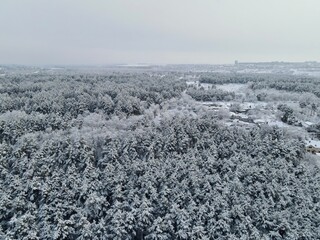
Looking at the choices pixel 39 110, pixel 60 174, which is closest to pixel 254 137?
pixel 60 174

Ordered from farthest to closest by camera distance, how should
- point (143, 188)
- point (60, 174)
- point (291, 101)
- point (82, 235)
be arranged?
point (291, 101) → point (60, 174) → point (143, 188) → point (82, 235)

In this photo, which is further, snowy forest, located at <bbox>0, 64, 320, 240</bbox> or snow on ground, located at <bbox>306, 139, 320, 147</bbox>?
snow on ground, located at <bbox>306, 139, 320, 147</bbox>

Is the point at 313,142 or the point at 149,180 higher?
the point at 149,180

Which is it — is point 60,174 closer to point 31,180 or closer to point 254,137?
point 31,180

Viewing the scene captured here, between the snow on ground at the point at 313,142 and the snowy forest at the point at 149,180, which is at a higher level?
the snowy forest at the point at 149,180

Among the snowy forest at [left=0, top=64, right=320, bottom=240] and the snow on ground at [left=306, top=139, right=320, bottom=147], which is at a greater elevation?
the snowy forest at [left=0, top=64, right=320, bottom=240]

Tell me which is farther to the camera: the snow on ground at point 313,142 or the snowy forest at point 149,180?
the snow on ground at point 313,142

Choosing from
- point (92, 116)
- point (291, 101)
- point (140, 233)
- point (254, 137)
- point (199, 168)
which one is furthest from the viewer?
point (291, 101)

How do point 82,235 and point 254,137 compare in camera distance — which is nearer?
point 82,235

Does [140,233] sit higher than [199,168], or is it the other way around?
[199,168]

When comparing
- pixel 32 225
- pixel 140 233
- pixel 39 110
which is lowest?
pixel 140 233

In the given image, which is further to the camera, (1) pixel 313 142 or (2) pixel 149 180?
(1) pixel 313 142
